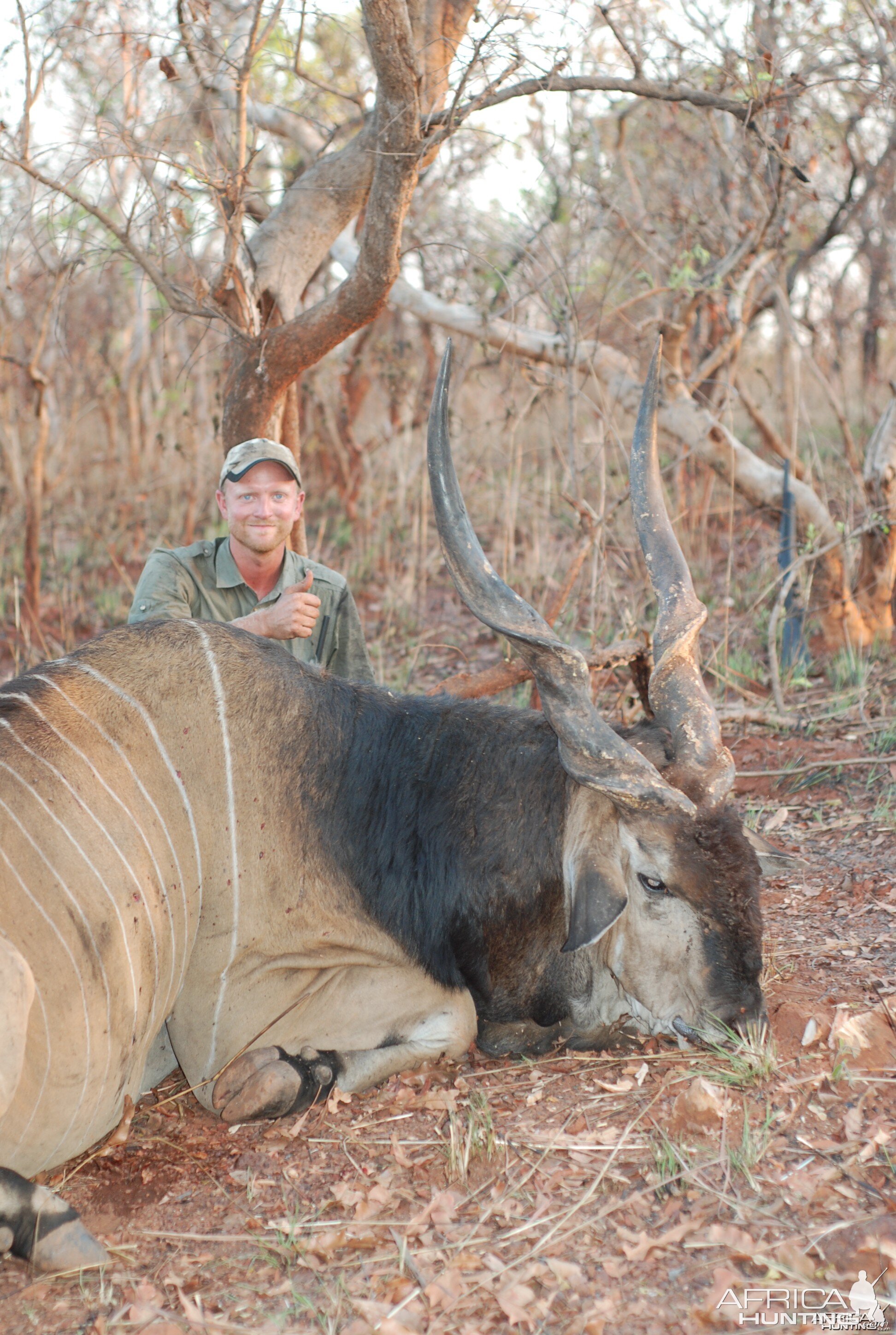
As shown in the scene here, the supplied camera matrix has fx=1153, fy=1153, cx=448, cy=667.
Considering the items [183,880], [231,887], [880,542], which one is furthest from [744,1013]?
[880,542]

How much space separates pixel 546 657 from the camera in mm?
2973

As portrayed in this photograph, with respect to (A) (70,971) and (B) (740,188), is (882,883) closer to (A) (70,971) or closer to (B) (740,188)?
(A) (70,971)

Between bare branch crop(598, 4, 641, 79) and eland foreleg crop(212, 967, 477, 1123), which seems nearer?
eland foreleg crop(212, 967, 477, 1123)

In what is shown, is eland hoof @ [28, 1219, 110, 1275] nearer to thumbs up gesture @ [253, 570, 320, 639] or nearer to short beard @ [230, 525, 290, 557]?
thumbs up gesture @ [253, 570, 320, 639]

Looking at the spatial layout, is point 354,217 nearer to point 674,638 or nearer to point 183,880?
point 674,638

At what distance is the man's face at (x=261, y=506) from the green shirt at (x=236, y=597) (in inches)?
6.5

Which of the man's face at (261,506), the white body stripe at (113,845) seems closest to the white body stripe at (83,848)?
the white body stripe at (113,845)

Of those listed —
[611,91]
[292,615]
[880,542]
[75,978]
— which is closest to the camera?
[75,978]

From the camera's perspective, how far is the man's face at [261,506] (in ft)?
13.5

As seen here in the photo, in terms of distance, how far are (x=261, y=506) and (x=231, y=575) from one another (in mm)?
310

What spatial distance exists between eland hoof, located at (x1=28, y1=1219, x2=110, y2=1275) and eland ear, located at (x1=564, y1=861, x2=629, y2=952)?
1.20 metres

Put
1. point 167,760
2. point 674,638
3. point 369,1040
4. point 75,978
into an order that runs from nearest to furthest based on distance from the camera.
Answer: point 75,978 < point 167,760 < point 369,1040 < point 674,638

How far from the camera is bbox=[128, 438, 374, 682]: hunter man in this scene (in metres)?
4.09

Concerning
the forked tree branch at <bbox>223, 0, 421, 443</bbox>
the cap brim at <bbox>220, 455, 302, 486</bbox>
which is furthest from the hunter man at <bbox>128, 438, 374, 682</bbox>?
the forked tree branch at <bbox>223, 0, 421, 443</bbox>
